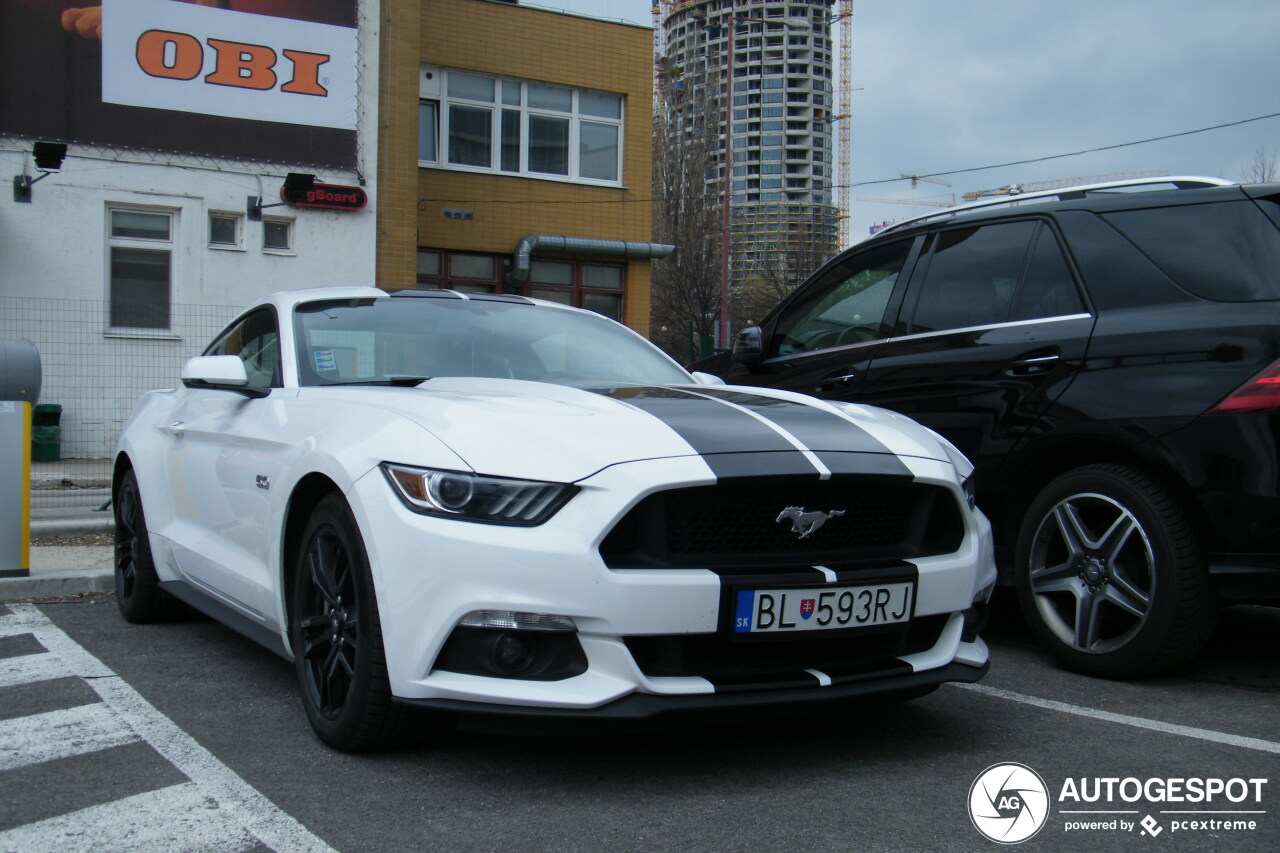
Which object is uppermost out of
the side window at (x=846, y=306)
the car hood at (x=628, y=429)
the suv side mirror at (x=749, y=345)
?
the side window at (x=846, y=306)

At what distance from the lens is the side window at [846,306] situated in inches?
225

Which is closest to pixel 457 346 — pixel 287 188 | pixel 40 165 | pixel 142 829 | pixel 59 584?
pixel 142 829

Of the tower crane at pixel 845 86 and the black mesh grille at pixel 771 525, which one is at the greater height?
the tower crane at pixel 845 86

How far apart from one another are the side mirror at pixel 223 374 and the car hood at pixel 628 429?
1.33 feet

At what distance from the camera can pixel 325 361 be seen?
430cm

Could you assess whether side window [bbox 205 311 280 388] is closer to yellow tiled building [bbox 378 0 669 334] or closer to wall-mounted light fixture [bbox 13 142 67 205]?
wall-mounted light fixture [bbox 13 142 67 205]

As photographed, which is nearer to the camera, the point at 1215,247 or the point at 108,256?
the point at 1215,247

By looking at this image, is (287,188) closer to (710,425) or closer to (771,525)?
(710,425)

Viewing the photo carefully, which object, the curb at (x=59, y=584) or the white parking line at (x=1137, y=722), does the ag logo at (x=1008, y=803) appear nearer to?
the white parking line at (x=1137, y=722)

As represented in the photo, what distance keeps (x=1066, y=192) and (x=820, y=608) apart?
2.72 meters

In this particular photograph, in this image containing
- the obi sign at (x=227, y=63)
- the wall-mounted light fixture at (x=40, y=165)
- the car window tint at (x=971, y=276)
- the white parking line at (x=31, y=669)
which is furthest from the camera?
the obi sign at (x=227, y=63)

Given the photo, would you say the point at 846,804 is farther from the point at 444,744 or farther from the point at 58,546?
the point at 58,546

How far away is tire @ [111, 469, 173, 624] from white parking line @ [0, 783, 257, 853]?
2.40 m

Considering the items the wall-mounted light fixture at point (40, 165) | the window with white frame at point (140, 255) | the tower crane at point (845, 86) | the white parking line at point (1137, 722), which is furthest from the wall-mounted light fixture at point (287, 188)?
the tower crane at point (845, 86)
